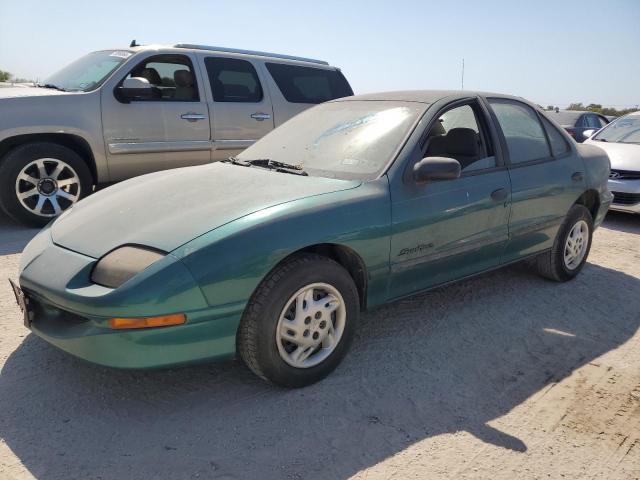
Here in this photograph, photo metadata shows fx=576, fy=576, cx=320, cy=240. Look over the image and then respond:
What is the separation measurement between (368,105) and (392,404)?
6.63ft

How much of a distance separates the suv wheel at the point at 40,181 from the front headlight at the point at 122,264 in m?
3.52

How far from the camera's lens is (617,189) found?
6926mm

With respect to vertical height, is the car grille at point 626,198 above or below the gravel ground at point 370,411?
above

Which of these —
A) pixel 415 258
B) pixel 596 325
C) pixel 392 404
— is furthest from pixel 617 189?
pixel 392 404

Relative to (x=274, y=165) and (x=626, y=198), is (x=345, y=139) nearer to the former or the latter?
(x=274, y=165)

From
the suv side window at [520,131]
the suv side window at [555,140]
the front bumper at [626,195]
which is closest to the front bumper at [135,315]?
the suv side window at [520,131]

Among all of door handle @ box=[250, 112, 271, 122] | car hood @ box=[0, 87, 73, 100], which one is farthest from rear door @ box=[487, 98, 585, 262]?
car hood @ box=[0, 87, 73, 100]

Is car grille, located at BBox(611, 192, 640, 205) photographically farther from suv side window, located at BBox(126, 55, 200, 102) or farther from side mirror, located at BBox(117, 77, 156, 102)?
side mirror, located at BBox(117, 77, 156, 102)

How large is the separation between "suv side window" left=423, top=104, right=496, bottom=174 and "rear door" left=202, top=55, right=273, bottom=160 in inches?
135

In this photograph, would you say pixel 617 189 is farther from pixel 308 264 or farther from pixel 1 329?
pixel 1 329

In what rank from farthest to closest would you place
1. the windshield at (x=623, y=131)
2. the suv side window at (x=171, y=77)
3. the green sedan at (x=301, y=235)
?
the windshield at (x=623, y=131) < the suv side window at (x=171, y=77) < the green sedan at (x=301, y=235)

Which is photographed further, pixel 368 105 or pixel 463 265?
pixel 368 105

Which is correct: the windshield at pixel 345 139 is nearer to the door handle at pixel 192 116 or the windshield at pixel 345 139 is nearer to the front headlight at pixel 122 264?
the front headlight at pixel 122 264

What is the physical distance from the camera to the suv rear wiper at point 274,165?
3.41m
